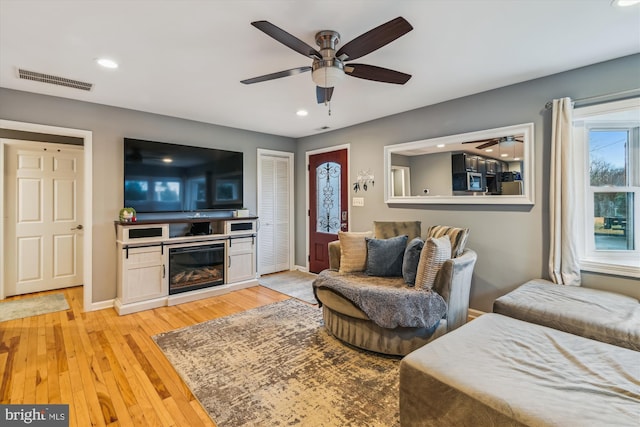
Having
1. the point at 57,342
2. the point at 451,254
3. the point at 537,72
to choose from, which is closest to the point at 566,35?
the point at 537,72

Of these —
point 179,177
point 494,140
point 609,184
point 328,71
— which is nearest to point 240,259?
point 179,177

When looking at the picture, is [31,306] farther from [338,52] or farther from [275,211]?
[338,52]

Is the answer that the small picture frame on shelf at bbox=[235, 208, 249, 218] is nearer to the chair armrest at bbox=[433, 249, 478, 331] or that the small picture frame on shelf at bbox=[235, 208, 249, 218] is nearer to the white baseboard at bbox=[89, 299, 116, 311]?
the white baseboard at bbox=[89, 299, 116, 311]

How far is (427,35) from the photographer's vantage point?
2186mm

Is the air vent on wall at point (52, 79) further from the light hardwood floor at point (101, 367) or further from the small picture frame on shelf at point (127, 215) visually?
the light hardwood floor at point (101, 367)

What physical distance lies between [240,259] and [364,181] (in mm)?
2197

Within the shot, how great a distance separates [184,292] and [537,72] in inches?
182

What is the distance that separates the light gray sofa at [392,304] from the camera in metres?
2.42

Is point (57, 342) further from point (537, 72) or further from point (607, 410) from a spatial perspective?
point (537, 72)

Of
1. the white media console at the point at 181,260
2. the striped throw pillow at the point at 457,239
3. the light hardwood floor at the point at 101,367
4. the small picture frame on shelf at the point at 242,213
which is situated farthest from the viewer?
the small picture frame on shelf at the point at 242,213

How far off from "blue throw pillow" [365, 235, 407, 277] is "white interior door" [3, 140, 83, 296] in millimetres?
4480

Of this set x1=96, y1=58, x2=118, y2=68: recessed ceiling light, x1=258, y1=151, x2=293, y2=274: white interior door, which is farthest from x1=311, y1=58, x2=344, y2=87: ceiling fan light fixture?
x1=258, y1=151, x2=293, y2=274: white interior door

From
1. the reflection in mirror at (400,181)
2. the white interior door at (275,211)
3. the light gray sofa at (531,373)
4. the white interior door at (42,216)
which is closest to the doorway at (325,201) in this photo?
the white interior door at (275,211)

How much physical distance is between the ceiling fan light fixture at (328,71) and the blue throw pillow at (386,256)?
1.76m
